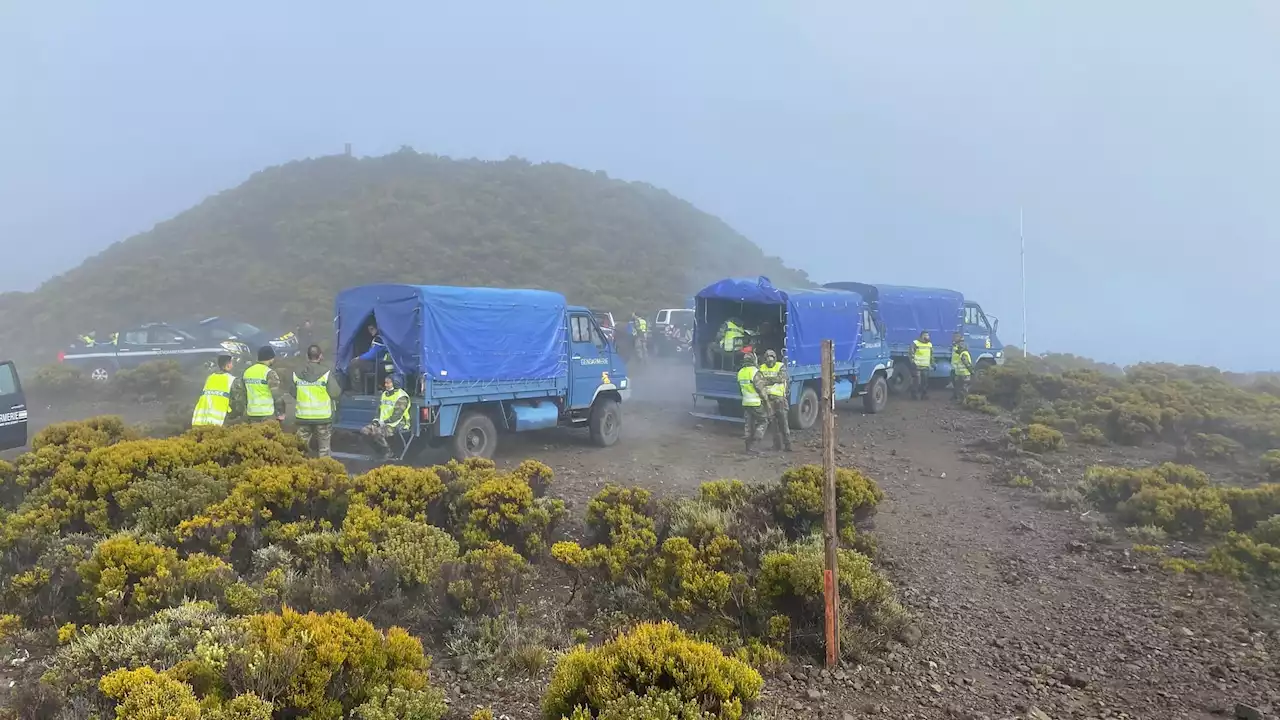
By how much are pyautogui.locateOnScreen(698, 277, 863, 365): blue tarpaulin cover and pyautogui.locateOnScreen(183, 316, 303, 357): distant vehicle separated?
52.4ft

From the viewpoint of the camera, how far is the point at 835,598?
5.23 m

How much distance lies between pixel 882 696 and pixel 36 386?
2381 centimetres

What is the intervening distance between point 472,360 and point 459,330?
477 millimetres

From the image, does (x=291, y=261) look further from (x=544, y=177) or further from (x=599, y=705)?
(x=599, y=705)

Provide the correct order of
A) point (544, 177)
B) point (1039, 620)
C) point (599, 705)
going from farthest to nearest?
1. point (544, 177)
2. point (1039, 620)
3. point (599, 705)

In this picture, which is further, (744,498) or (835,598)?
(744,498)

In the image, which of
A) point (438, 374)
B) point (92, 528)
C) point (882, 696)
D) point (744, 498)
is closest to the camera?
point (882, 696)

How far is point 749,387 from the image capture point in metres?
13.2

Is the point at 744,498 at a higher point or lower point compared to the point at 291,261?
lower

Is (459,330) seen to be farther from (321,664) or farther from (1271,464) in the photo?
(1271,464)

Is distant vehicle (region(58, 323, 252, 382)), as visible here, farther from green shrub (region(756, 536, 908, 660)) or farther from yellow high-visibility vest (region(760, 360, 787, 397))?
green shrub (region(756, 536, 908, 660))

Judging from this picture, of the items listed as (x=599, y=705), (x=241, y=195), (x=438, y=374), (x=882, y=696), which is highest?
(x=241, y=195)

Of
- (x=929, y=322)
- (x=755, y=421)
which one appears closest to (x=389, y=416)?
(x=755, y=421)

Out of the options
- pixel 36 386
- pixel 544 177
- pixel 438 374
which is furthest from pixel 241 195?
pixel 438 374
